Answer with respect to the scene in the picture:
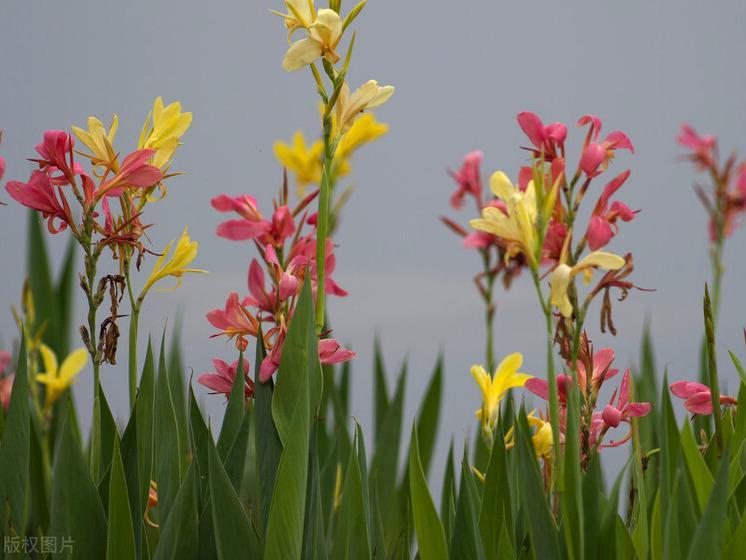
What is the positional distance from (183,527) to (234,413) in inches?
6.5

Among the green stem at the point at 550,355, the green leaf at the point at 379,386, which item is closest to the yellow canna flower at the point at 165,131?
the green stem at the point at 550,355

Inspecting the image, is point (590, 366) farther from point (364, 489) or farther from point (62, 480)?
point (62, 480)

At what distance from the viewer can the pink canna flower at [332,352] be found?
965 mm

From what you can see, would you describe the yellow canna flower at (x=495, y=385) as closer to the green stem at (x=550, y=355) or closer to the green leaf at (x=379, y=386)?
the green stem at (x=550, y=355)

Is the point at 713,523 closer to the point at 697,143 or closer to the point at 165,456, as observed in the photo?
the point at 165,456

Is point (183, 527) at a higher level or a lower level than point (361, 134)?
lower

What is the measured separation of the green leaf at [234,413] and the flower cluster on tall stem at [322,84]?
13 cm

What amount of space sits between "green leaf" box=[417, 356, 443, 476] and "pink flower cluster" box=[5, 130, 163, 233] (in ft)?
3.17

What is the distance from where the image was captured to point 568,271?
812 millimetres

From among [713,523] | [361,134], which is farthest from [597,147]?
[361,134]

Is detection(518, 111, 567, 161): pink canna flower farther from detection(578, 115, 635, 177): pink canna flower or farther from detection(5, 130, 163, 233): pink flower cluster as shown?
detection(5, 130, 163, 233): pink flower cluster

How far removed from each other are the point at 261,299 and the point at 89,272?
192 mm

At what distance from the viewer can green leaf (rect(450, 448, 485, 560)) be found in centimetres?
96

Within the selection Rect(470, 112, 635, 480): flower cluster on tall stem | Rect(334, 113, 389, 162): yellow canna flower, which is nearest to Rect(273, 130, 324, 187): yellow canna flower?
Rect(334, 113, 389, 162): yellow canna flower
